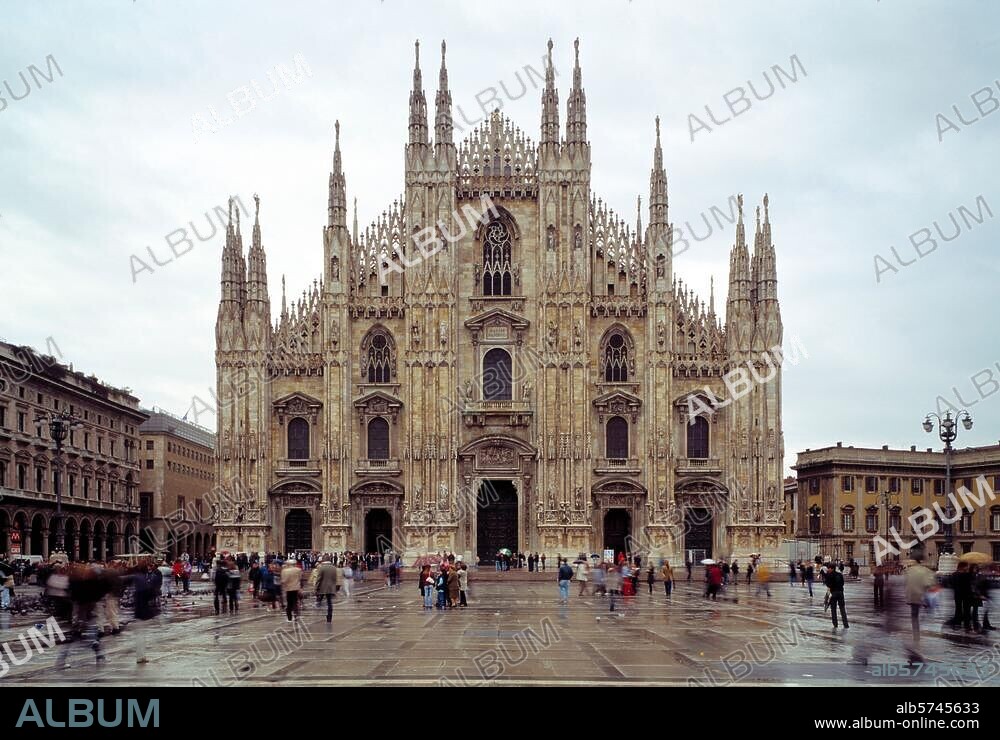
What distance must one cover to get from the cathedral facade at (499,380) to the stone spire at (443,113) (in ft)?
0.34

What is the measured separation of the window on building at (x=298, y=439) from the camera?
58.8 meters

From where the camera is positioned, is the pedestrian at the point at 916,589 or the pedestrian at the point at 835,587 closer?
the pedestrian at the point at 916,589

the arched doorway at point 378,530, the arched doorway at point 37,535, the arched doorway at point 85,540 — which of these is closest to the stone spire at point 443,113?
the arched doorway at point 378,530

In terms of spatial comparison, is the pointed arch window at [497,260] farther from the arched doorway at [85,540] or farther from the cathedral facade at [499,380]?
the arched doorway at [85,540]

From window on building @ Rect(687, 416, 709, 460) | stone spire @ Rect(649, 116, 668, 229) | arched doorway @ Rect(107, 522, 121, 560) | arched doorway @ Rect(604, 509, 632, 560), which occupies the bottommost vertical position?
arched doorway @ Rect(107, 522, 121, 560)

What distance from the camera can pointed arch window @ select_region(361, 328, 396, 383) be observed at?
59000mm

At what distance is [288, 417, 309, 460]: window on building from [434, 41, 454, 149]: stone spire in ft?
52.5

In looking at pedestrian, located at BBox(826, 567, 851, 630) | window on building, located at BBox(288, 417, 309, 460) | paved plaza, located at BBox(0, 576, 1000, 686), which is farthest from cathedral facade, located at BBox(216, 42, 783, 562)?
pedestrian, located at BBox(826, 567, 851, 630)

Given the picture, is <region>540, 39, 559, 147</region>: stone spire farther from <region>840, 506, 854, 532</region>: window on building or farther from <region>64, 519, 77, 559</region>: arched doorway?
<region>840, 506, 854, 532</region>: window on building

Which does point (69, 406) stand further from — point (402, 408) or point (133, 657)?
point (133, 657)

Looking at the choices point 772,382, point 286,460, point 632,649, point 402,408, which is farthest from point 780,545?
point 632,649

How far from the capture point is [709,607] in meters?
31.6

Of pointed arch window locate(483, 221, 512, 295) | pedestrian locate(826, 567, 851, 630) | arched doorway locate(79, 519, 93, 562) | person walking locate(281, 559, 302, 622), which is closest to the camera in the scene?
pedestrian locate(826, 567, 851, 630)

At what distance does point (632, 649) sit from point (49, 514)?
54.8 meters
